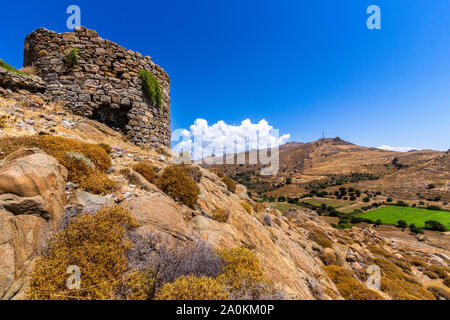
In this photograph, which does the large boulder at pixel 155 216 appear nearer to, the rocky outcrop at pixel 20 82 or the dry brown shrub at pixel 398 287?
the rocky outcrop at pixel 20 82

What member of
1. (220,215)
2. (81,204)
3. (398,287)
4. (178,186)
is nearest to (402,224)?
(398,287)

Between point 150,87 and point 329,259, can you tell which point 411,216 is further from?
point 150,87

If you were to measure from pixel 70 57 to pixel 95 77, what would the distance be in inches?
54.4

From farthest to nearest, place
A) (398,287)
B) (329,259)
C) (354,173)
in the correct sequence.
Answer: (354,173), (329,259), (398,287)

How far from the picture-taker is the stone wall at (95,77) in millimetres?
8898

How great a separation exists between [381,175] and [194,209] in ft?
496

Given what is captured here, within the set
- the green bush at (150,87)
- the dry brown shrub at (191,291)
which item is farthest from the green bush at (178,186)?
the green bush at (150,87)

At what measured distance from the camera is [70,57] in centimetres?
889

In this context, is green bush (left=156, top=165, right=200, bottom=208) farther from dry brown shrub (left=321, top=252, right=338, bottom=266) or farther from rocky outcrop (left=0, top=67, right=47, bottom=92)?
dry brown shrub (left=321, top=252, right=338, bottom=266)

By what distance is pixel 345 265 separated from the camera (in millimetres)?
11438

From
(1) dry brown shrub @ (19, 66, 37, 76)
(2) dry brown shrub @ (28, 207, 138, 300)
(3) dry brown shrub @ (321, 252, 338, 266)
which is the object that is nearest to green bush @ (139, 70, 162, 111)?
(1) dry brown shrub @ (19, 66, 37, 76)
